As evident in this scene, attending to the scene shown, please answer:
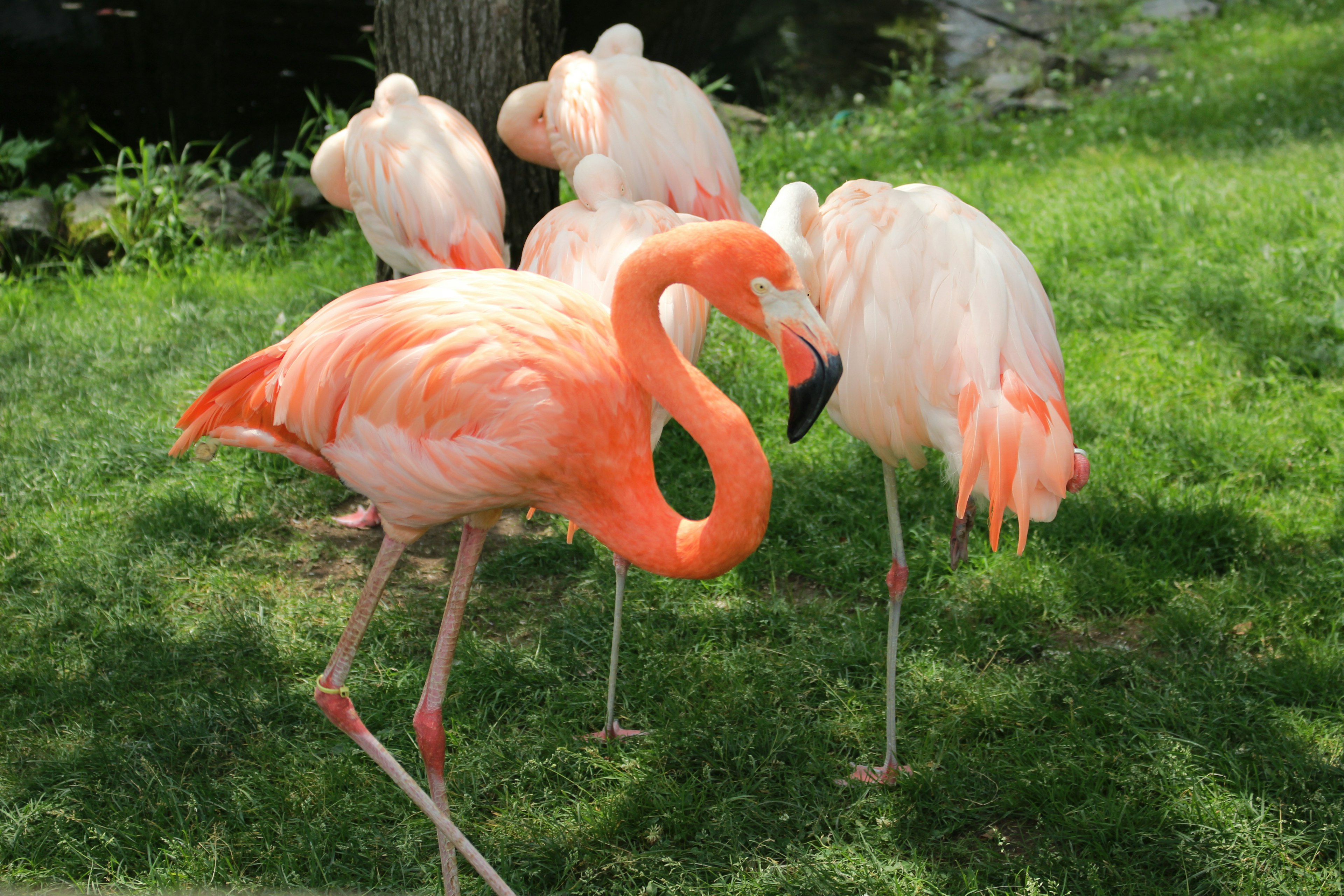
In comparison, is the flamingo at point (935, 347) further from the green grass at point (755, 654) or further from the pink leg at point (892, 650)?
the green grass at point (755, 654)

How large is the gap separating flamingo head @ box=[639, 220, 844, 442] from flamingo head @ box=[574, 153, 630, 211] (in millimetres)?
1274

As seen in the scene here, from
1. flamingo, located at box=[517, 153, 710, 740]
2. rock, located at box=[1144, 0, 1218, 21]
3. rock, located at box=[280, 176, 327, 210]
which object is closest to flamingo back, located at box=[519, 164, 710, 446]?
flamingo, located at box=[517, 153, 710, 740]

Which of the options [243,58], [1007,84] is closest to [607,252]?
[1007,84]

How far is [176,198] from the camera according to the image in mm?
6082

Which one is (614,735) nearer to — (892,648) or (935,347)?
(892,648)

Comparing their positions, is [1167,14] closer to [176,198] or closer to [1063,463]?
[176,198]

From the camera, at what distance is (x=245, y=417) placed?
256 centimetres

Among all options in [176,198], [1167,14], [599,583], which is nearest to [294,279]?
[176,198]

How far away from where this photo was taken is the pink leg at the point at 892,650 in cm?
284

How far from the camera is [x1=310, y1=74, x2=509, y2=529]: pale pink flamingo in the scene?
12.3 feet

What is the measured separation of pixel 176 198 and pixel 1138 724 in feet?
18.3

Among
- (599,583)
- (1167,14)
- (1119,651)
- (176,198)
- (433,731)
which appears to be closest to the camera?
(433,731)

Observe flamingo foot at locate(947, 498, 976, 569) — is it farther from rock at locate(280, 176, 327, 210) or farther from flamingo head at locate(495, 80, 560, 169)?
rock at locate(280, 176, 327, 210)

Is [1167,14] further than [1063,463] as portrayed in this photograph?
Yes
